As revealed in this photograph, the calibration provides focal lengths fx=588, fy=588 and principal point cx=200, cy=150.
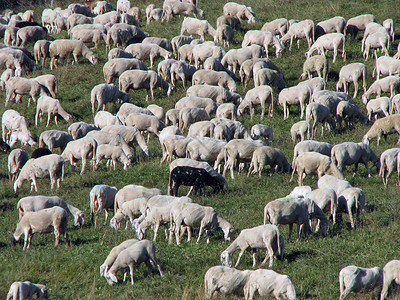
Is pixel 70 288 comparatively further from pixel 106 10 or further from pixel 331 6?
pixel 106 10

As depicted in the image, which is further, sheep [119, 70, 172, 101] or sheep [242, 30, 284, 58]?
sheep [242, 30, 284, 58]

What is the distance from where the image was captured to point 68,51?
3106cm

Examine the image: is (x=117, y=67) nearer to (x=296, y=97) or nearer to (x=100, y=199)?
(x=296, y=97)

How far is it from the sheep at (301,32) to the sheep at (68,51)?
419 inches

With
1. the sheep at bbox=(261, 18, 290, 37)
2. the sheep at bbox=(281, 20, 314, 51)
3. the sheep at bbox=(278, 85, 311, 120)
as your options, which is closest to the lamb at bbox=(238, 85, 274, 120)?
the sheep at bbox=(278, 85, 311, 120)

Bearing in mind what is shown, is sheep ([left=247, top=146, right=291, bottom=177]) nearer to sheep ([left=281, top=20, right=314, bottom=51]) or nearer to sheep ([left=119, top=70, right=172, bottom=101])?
sheep ([left=119, top=70, right=172, bottom=101])

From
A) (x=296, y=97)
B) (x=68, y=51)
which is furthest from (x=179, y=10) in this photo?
(x=296, y=97)

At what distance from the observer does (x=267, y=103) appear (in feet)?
86.5

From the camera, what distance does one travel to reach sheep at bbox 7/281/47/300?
1127cm

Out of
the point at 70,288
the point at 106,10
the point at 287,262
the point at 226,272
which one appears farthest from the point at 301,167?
the point at 106,10

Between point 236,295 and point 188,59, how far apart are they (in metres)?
20.6

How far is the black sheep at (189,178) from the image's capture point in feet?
58.3

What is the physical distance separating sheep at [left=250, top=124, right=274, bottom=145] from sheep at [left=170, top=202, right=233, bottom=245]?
807 centimetres

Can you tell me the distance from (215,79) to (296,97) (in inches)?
171
